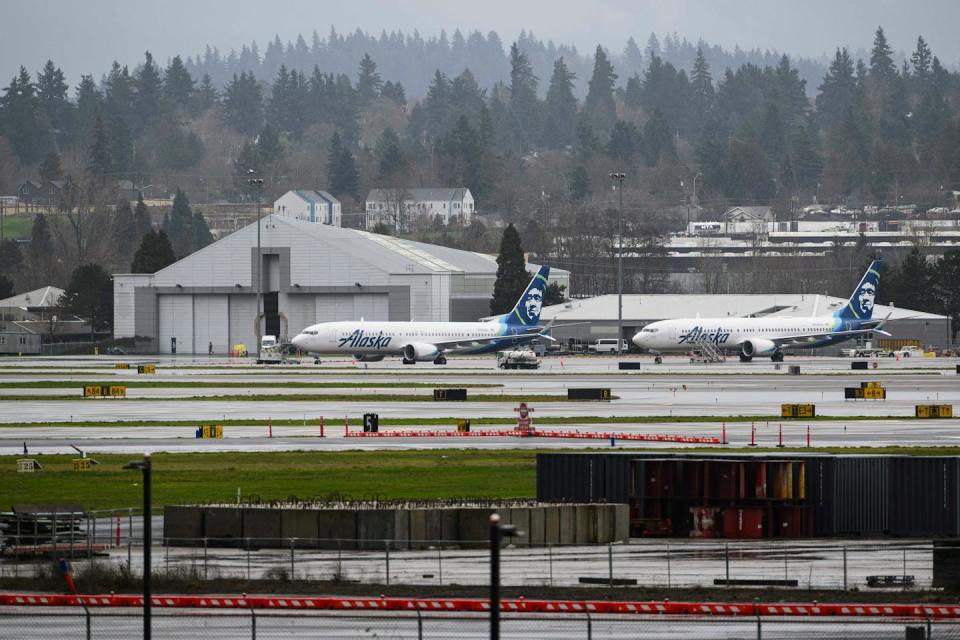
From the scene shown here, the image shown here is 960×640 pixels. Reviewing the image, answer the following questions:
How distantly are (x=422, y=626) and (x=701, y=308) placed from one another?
148 metres

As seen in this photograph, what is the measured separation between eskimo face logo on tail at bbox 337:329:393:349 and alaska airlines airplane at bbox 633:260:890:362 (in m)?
22.1

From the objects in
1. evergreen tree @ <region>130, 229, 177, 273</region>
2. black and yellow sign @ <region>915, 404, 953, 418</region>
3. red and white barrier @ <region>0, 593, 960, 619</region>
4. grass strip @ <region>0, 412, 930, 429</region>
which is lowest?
red and white barrier @ <region>0, 593, 960, 619</region>

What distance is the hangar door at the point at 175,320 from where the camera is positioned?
169 meters

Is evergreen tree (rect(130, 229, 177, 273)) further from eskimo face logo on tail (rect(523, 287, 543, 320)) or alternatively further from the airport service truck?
the airport service truck

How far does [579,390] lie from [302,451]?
3065 centimetres

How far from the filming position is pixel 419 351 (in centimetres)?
13375

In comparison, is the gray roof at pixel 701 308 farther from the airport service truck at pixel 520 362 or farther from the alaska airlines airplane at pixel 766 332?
the airport service truck at pixel 520 362

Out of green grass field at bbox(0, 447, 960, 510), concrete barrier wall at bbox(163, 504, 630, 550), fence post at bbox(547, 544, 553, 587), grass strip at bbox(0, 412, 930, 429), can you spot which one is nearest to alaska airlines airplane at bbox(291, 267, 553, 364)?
grass strip at bbox(0, 412, 930, 429)

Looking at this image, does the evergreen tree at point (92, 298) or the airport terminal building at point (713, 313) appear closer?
the airport terminal building at point (713, 313)

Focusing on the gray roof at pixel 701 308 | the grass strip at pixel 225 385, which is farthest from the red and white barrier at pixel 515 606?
the gray roof at pixel 701 308

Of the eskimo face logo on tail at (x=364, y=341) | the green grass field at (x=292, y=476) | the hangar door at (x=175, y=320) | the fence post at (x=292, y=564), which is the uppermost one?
the hangar door at (x=175, y=320)

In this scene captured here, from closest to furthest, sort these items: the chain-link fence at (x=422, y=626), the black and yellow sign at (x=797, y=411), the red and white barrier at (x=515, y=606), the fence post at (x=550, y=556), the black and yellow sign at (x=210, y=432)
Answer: the chain-link fence at (x=422, y=626) → the red and white barrier at (x=515, y=606) → the fence post at (x=550, y=556) → the black and yellow sign at (x=210, y=432) → the black and yellow sign at (x=797, y=411)

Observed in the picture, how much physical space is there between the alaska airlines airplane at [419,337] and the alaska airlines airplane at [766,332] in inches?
392

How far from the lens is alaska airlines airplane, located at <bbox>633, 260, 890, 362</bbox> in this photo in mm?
139375
